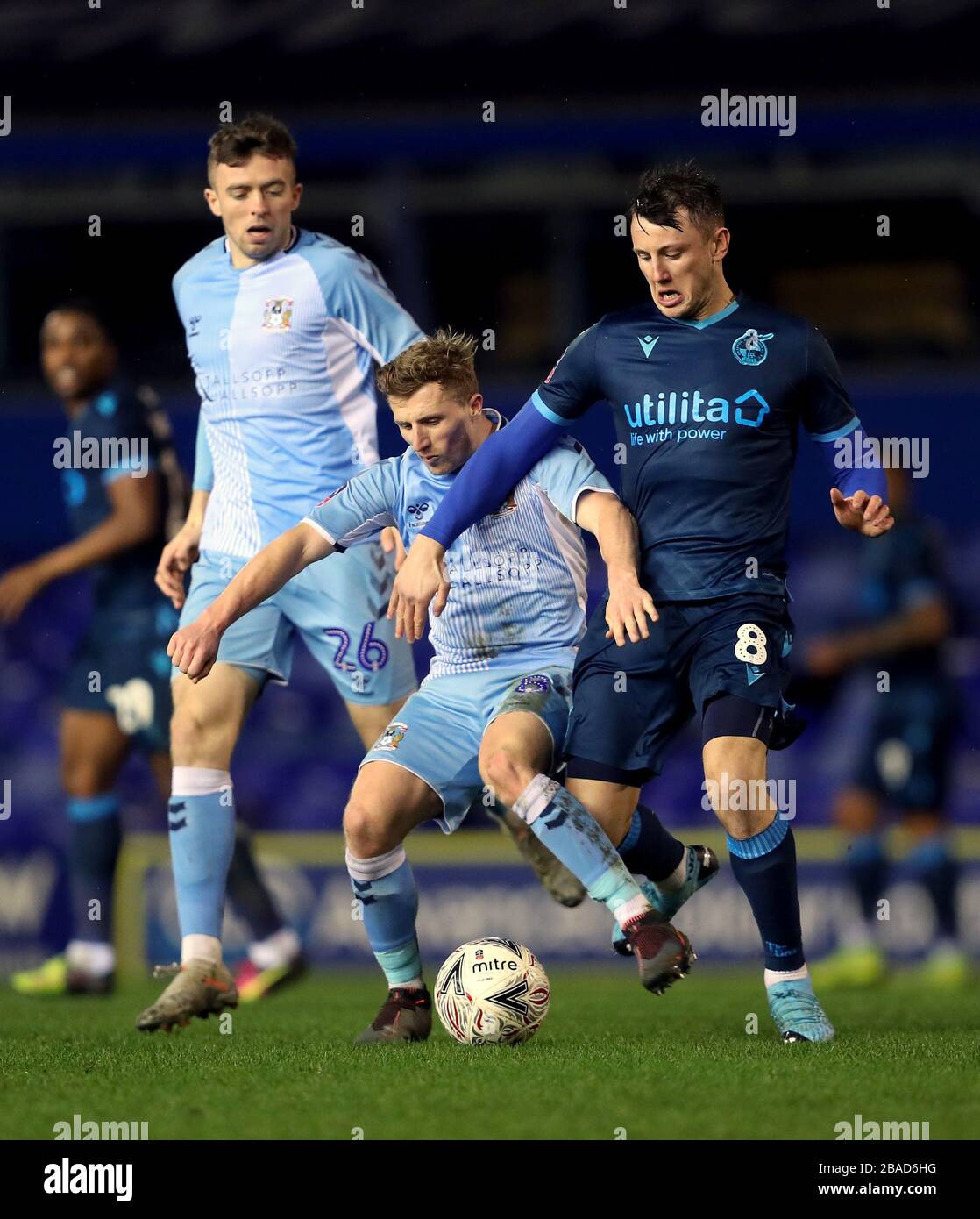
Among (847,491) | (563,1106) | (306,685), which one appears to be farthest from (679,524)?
(306,685)

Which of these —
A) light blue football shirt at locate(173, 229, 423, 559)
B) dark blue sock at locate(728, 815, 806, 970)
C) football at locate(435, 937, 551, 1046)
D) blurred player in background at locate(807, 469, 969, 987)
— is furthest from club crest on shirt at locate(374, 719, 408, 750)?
blurred player in background at locate(807, 469, 969, 987)

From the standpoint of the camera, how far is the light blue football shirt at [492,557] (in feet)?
19.4

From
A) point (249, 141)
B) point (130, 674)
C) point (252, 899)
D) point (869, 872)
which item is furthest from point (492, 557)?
point (869, 872)

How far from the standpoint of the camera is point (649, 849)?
6082mm

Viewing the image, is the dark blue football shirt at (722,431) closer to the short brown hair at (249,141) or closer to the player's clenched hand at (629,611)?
the player's clenched hand at (629,611)

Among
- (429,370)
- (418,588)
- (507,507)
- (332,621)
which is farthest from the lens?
(332,621)

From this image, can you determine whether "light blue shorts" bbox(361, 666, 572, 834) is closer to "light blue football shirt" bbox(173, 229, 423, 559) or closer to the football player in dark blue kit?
the football player in dark blue kit

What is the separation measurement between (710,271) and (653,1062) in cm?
214

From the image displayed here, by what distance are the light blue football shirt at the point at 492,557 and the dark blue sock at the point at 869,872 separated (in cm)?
449

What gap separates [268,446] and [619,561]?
4.93 feet

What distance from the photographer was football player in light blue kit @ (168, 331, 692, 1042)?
5.53 metres

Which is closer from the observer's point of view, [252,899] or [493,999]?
[493,999]

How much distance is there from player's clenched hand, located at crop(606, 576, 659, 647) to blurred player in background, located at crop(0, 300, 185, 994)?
3508 mm

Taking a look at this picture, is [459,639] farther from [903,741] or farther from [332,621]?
[903,741]
